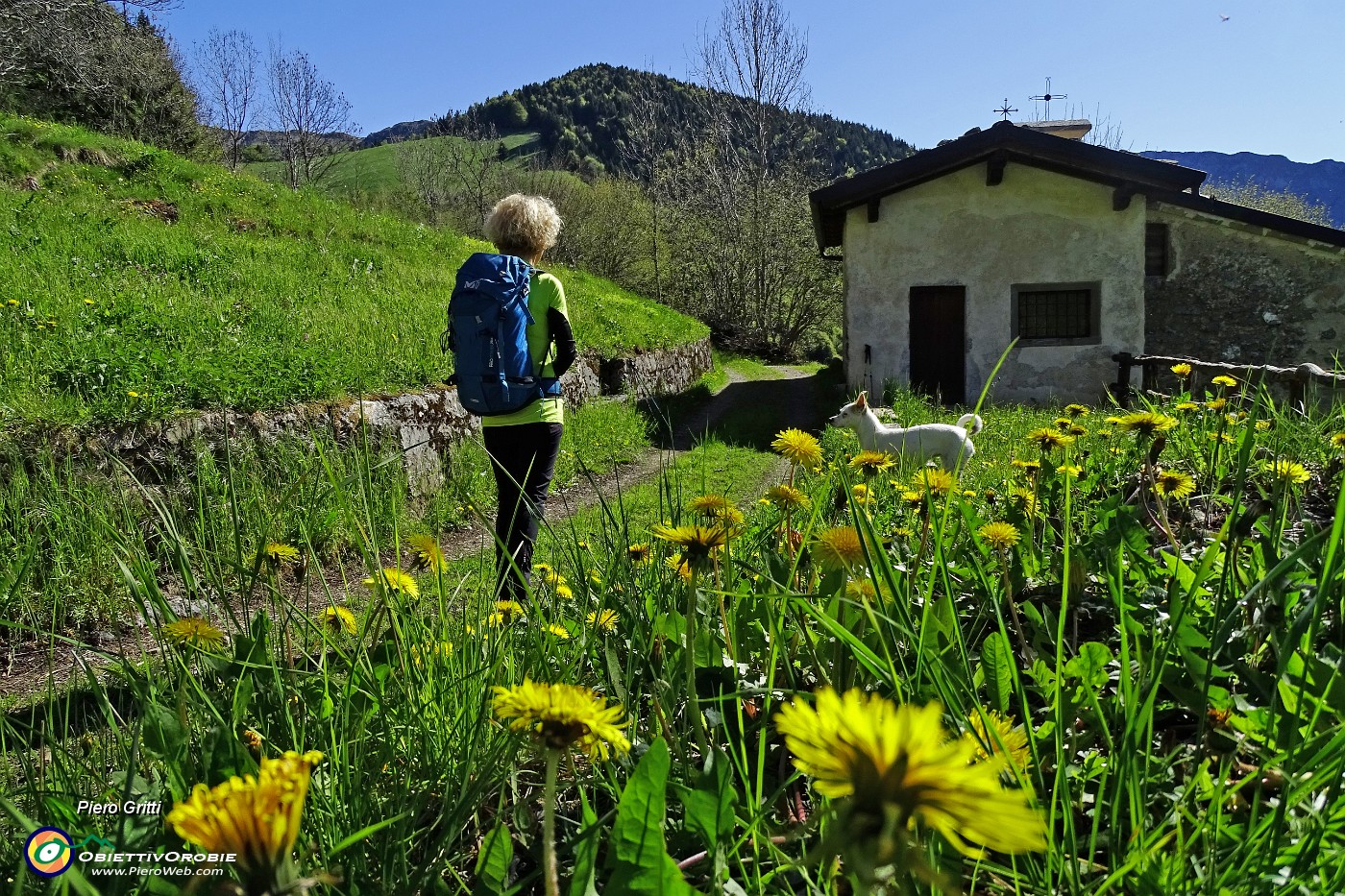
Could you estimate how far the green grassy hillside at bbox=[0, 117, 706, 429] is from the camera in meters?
5.32

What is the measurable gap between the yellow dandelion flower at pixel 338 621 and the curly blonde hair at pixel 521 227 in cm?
285

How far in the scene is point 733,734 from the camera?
41.1 inches

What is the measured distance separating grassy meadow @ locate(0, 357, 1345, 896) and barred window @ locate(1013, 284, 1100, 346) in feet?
39.5

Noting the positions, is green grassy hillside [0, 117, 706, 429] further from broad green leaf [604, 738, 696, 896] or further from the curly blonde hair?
the curly blonde hair

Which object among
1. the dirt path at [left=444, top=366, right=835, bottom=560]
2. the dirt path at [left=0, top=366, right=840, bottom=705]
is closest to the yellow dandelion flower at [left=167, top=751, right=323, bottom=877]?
Answer: the dirt path at [left=0, top=366, right=840, bottom=705]

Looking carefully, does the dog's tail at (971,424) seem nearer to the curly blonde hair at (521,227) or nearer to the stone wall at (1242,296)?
the curly blonde hair at (521,227)

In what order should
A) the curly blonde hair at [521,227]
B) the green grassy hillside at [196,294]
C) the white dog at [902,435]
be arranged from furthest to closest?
1. the white dog at [902,435]
2. the green grassy hillside at [196,294]
3. the curly blonde hair at [521,227]

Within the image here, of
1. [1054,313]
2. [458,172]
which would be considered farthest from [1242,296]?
[458,172]

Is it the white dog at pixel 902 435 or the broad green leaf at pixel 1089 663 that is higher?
the broad green leaf at pixel 1089 663

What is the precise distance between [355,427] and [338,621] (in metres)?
4.42

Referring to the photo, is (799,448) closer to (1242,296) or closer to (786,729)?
(786,729)

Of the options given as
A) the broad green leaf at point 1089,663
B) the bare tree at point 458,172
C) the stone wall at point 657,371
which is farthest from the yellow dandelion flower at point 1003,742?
the bare tree at point 458,172

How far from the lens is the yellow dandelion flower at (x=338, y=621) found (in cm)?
149

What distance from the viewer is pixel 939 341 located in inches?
505
